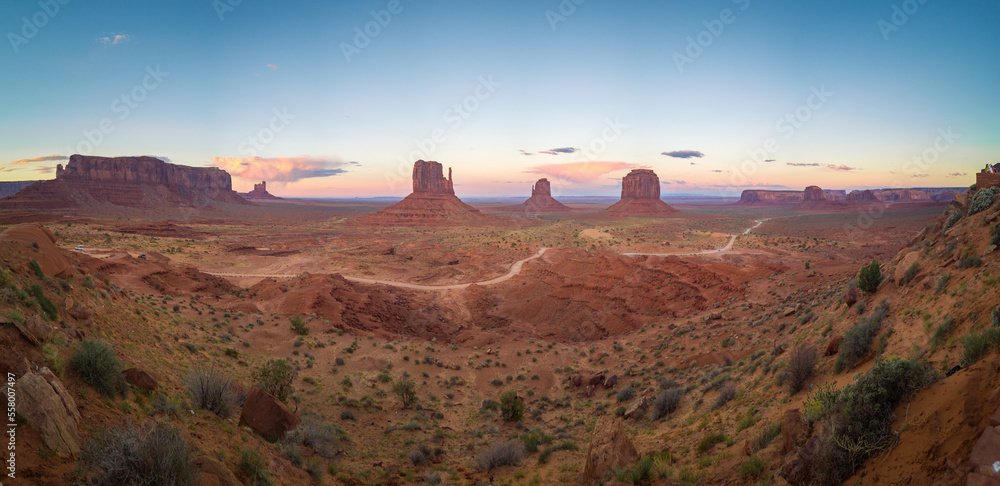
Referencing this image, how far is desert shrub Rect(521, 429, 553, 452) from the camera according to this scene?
1126 centimetres

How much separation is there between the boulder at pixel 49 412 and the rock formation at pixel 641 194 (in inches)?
5733

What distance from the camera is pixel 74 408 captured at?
580 centimetres

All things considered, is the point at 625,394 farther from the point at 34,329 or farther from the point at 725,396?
the point at 34,329

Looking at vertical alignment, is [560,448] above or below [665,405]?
below

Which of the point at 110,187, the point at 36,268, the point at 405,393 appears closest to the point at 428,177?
the point at 110,187

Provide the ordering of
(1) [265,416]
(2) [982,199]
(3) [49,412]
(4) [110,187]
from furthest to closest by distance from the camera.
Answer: (4) [110,187], (2) [982,199], (1) [265,416], (3) [49,412]

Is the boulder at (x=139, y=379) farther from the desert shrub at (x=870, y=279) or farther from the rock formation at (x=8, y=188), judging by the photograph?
the rock formation at (x=8, y=188)

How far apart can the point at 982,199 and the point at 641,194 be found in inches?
5819

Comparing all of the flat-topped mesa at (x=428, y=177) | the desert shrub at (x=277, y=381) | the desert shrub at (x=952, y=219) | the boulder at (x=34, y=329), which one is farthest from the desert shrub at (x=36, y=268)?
the flat-topped mesa at (x=428, y=177)

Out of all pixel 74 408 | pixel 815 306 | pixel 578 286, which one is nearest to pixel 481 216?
pixel 578 286

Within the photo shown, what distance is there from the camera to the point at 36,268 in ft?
32.9

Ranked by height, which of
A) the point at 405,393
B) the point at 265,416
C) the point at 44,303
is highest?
the point at 44,303

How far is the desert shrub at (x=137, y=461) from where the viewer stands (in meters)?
4.68

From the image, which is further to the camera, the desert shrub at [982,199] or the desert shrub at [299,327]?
the desert shrub at [299,327]
